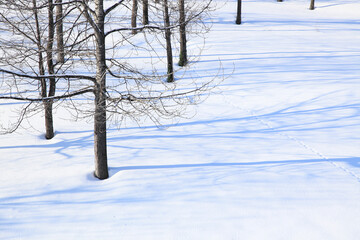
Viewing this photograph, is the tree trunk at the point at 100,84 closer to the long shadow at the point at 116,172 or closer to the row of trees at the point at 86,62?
the row of trees at the point at 86,62

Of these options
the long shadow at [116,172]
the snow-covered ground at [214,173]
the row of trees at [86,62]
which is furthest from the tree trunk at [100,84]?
the snow-covered ground at [214,173]

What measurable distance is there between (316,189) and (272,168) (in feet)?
3.55

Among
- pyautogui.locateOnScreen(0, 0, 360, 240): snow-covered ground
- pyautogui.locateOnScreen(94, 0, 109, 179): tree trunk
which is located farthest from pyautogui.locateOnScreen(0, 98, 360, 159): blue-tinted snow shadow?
pyautogui.locateOnScreen(94, 0, 109, 179): tree trunk

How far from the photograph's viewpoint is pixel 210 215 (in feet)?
19.9

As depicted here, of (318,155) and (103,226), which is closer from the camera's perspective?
(103,226)

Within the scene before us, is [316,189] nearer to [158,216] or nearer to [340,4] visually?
[158,216]

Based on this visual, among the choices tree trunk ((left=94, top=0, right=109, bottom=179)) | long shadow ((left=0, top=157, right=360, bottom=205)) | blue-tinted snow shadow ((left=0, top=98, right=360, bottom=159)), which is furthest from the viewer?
blue-tinted snow shadow ((left=0, top=98, right=360, bottom=159))

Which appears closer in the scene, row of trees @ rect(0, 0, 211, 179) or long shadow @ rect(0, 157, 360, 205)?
row of trees @ rect(0, 0, 211, 179)

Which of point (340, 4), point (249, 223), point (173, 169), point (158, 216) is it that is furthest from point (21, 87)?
point (340, 4)

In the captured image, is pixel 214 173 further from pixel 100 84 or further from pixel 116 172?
pixel 100 84

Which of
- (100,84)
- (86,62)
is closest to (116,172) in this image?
(100,84)

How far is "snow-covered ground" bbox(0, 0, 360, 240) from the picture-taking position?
582 centimetres

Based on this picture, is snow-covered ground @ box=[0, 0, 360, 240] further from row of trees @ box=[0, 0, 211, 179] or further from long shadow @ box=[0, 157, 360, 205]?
row of trees @ box=[0, 0, 211, 179]

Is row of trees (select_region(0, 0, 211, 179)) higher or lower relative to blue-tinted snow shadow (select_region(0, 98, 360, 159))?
higher
